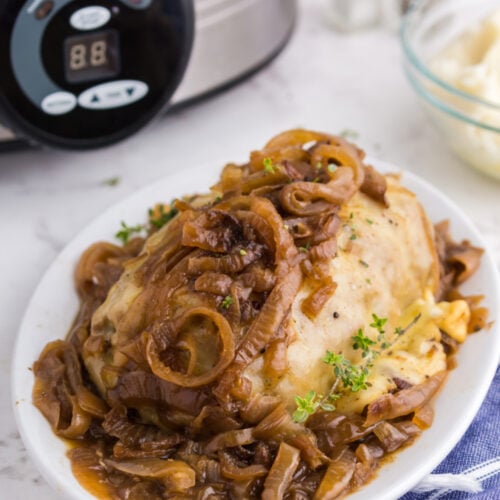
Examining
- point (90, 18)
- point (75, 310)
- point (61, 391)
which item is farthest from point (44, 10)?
point (61, 391)

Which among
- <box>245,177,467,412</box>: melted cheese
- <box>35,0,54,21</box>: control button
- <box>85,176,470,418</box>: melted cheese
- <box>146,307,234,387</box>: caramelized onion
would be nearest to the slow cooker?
<box>35,0,54,21</box>: control button

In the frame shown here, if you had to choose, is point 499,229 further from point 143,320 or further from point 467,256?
point 143,320

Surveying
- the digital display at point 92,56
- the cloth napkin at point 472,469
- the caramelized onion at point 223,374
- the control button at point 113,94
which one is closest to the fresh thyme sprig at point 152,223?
the caramelized onion at point 223,374

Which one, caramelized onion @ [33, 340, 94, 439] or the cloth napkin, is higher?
caramelized onion @ [33, 340, 94, 439]

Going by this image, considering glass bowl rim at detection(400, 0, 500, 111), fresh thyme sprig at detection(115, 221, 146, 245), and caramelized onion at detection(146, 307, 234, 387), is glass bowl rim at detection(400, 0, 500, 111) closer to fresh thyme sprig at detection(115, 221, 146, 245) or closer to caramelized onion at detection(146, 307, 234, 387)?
fresh thyme sprig at detection(115, 221, 146, 245)

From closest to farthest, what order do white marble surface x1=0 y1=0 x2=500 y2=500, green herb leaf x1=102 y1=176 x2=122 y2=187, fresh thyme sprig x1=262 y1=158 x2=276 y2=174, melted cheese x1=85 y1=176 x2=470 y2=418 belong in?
melted cheese x1=85 y1=176 x2=470 y2=418 < fresh thyme sprig x1=262 y1=158 x2=276 y2=174 < white marble surface x1=0 y1=0 x2=500 y2=500 < green herb leaf x1=102 y1=176 x2=122 y2=187

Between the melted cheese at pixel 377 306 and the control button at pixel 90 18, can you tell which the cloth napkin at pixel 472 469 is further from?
the control button at pixel 90 18
